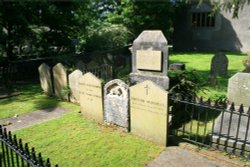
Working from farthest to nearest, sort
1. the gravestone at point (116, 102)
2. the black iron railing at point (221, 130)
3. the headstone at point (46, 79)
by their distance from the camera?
the headstone at point (46, 79)
the gravestone at point (116, 102)
the black iron railing at point (221, 130)

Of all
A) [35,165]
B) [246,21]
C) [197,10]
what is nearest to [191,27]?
[197,10]

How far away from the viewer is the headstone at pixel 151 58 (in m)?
7.52

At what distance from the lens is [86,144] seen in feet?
19.0

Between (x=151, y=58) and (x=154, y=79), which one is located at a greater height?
(x=151, y=58)

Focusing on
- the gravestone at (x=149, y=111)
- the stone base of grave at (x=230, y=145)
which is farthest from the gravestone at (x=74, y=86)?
the stone base of grave at (x=230, y=145)

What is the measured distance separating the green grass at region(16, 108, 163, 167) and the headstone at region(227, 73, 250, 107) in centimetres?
368

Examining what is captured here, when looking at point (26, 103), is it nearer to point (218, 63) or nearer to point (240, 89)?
point (240, 89)

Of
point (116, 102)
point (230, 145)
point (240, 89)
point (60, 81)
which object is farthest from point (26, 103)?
point (240, 89)

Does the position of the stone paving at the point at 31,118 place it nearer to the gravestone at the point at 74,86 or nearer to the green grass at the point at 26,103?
the green grass at the point at 26,103

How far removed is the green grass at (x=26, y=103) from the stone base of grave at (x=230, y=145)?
542 centimetres

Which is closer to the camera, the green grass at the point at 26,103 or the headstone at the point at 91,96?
the headstone at the point at 91,96

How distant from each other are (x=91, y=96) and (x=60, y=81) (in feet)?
8.96

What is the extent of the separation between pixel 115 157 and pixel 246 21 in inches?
931

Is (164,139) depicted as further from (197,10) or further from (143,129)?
(197,10)
